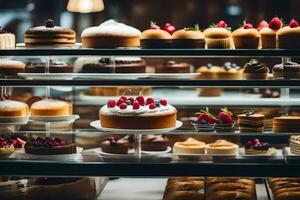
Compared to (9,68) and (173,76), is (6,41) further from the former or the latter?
(173,76)

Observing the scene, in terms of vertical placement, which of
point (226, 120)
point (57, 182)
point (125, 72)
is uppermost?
point (125, 72)

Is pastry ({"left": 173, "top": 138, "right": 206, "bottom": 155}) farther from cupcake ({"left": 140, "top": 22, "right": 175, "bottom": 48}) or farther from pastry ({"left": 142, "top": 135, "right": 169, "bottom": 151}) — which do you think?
cupcake ({"left": 140, "top": 22, "right": 175, "bottom": 48})

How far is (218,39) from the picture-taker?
211 inches

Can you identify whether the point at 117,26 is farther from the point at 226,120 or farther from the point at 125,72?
the point at 226,120

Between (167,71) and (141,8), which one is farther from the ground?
(141,8)

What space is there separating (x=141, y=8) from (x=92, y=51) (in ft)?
8.83

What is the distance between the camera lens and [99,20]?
26.1ft

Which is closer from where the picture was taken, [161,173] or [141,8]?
[161,173]

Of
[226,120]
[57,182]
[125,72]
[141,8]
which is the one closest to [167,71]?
[125,72]

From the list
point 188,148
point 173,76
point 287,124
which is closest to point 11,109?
point 173,76

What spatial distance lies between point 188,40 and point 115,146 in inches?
45.5

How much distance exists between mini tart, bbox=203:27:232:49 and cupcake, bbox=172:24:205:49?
70 mm

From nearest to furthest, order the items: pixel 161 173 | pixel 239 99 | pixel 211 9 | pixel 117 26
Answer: pixel 161 173
pixel 117 26
pixel 239 99
pixel 211 9

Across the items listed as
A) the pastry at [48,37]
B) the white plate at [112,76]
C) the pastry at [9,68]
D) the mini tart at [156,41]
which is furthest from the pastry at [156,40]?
the pastry at [9,68]
